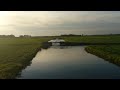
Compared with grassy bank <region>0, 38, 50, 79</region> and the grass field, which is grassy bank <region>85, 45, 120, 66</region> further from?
grassy bank <region>0, 38, 50, 79</region>

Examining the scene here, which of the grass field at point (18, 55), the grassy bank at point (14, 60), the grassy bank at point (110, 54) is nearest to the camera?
the grassy bank at point (14, 60)

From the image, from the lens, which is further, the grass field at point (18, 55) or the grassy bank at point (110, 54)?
the grassy bank at point (110, 54)

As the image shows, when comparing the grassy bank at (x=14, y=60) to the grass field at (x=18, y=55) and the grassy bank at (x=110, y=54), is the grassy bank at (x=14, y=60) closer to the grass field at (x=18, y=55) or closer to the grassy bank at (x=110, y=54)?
the grass field at (x=18, y=55)

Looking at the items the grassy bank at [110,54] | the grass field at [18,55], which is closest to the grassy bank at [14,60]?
the grass field at [18,55]

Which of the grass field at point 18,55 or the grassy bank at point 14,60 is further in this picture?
the grass field at point 18,55

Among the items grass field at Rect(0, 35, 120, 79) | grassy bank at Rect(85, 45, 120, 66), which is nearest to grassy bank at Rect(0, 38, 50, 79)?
grass field at Rect(0, 35, 120, 79)

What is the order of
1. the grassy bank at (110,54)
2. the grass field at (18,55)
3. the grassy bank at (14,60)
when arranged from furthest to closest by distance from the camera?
the grassy bank at (110,54) < the grass field at (18,55) < the grassy bank at (14,60)

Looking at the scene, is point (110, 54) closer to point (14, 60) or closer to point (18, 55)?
point (18, 55)

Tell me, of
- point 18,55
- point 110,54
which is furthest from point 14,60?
point 110,54
